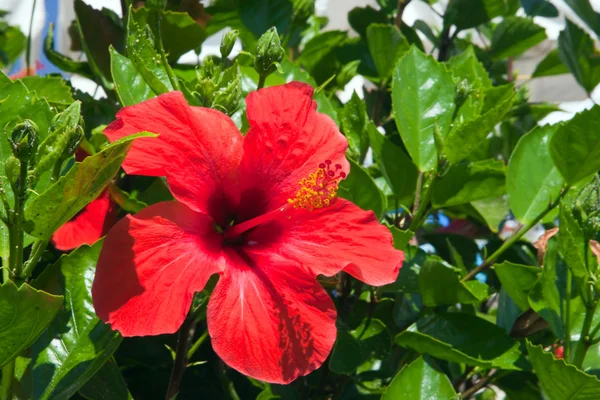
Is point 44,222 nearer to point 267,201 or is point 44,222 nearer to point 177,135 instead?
point 177,135

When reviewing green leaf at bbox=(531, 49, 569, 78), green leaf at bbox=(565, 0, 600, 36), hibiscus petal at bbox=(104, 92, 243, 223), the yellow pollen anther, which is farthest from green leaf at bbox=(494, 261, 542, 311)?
green leaf at bbox=(531, 49, 569, 78)

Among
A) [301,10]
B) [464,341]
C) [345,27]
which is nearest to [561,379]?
[464,341]

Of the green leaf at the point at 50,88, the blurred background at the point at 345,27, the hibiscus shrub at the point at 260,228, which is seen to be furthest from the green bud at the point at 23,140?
the blurred background at the point at 345,27

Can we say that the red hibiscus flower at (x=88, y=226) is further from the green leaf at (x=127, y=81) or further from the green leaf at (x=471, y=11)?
the green leaf at (x=471, y=11)

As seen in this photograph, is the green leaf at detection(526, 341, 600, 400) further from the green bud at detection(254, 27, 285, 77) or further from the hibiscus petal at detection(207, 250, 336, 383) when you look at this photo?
the green bud at detection(254, 27, 285, 77)

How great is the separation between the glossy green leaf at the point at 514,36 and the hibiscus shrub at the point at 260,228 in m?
0.45

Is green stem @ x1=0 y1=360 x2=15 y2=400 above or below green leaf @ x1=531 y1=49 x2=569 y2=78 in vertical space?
above

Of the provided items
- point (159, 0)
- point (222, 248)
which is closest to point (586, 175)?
point (222, 248)

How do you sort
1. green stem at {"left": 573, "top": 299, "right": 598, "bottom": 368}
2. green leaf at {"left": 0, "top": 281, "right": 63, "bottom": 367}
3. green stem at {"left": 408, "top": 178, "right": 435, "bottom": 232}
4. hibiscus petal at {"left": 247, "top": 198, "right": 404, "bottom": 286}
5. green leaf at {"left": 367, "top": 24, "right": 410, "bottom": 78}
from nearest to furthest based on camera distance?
green leaf at {"left": 0, "top": 281, "right": 63, "bottom": 367} < hibiscus petal at {"left": 247, "top": 198, "right": 404, "bottom": 286} < green stem at {"left": 573, "top": 299, "right": 598, "bottom": 368} < green stem at {"left": 408, "top": 178, "right": 435, "bottom": 232} < green leaf at {"left": 367, "top": 24, "right": 410, "bottom": 78}

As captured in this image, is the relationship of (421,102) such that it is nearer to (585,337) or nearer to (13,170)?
(585,337)

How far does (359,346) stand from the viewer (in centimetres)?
113

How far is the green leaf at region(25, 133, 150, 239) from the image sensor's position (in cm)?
72

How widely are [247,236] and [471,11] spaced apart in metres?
0.94

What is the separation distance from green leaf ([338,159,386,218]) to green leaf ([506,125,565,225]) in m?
0.26
